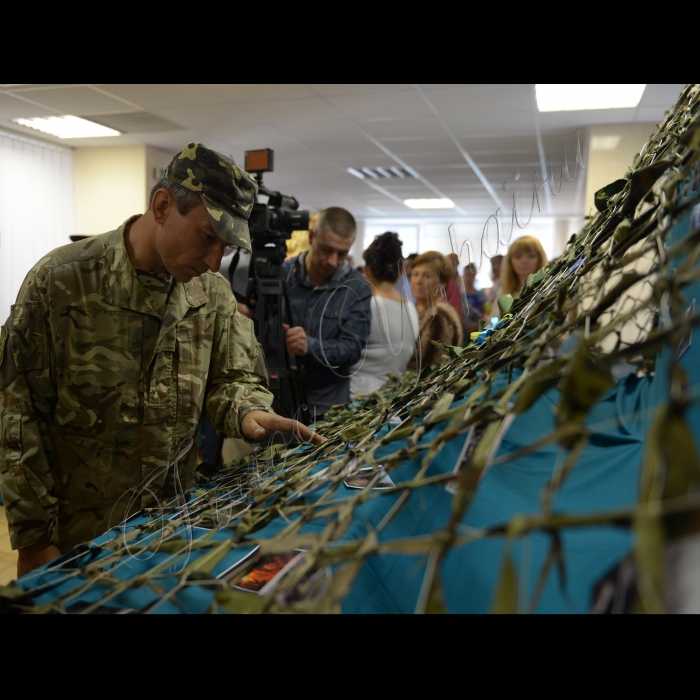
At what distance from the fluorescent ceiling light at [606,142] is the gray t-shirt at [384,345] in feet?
8.94

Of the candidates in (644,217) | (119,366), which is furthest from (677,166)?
(119,366)

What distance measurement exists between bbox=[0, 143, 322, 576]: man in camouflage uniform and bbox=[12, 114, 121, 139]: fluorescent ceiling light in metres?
2.55

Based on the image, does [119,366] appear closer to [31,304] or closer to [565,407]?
[31,304]

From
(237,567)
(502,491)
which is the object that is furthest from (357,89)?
(237,567)

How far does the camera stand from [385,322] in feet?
5.09

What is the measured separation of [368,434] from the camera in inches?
27.0

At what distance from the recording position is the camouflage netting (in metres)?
0.22

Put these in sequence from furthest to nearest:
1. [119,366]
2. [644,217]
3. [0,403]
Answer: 1. [119,366]
2. [0,403]
3. [644,217]

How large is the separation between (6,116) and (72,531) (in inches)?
102

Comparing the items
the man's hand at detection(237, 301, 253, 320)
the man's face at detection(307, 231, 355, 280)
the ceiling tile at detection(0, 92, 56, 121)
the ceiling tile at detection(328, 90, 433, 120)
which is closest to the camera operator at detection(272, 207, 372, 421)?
the man's face at detection(307, 231, 355, 280)

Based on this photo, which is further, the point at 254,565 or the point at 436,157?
the point at 436,157

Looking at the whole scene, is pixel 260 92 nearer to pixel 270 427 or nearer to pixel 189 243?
pixel 189 243

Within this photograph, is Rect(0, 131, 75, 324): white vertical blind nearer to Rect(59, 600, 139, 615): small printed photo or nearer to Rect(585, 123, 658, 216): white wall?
Rect(59, 600, 139, 615): small printed photo

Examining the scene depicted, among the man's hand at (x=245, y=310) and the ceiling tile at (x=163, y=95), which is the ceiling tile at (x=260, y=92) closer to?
the ceiling tile at (x=163, y=95)
